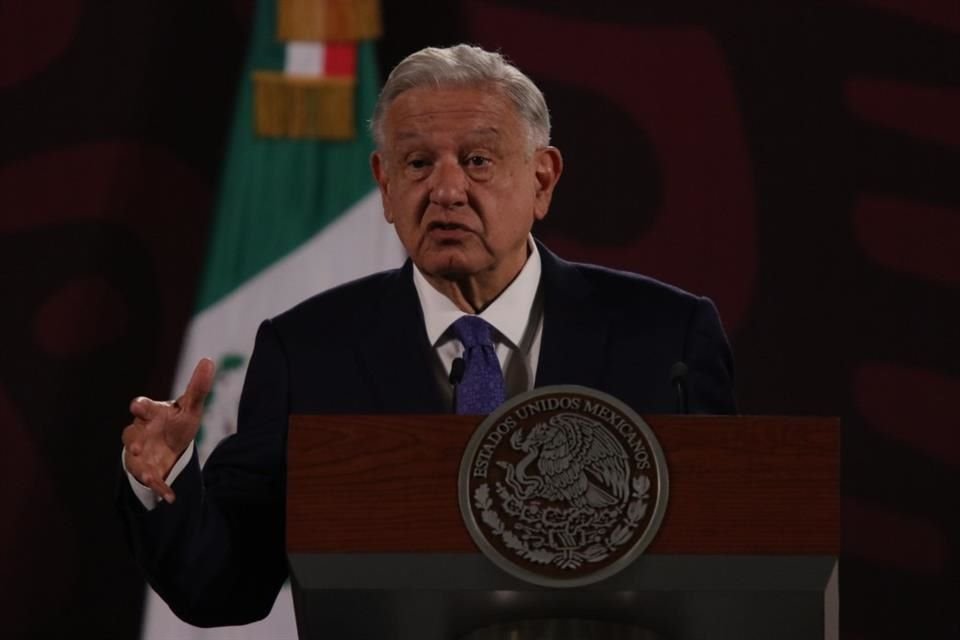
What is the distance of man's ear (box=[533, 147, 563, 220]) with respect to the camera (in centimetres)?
293

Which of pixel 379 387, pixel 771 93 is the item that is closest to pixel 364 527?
pixel 379 387

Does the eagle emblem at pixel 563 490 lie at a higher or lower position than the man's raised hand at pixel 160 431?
higher

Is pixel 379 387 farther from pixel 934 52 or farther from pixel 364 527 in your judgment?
pixel 934 52

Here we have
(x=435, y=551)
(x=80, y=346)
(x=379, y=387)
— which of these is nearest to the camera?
(x=435, y=551)

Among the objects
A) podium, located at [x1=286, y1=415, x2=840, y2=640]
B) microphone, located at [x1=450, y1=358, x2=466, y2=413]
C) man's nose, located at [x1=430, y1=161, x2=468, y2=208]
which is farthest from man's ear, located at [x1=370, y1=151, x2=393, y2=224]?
podium, located at [x1=286, y1=415, x2=840, y2=640]

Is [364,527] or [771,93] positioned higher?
[364,527]

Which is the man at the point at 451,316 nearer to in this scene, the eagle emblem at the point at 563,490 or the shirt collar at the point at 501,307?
the shirt collar at the point at 501,307

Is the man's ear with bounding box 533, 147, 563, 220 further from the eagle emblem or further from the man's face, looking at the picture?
the eagle emblem

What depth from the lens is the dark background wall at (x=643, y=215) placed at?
424cm

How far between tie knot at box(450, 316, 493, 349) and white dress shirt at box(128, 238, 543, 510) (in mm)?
21

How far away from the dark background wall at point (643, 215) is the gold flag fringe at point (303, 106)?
0.10m

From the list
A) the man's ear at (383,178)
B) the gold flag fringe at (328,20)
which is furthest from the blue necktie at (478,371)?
the gold flag fringe at (328,20)

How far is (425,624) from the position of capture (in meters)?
2.03

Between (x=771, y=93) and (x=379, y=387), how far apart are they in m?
2.09
